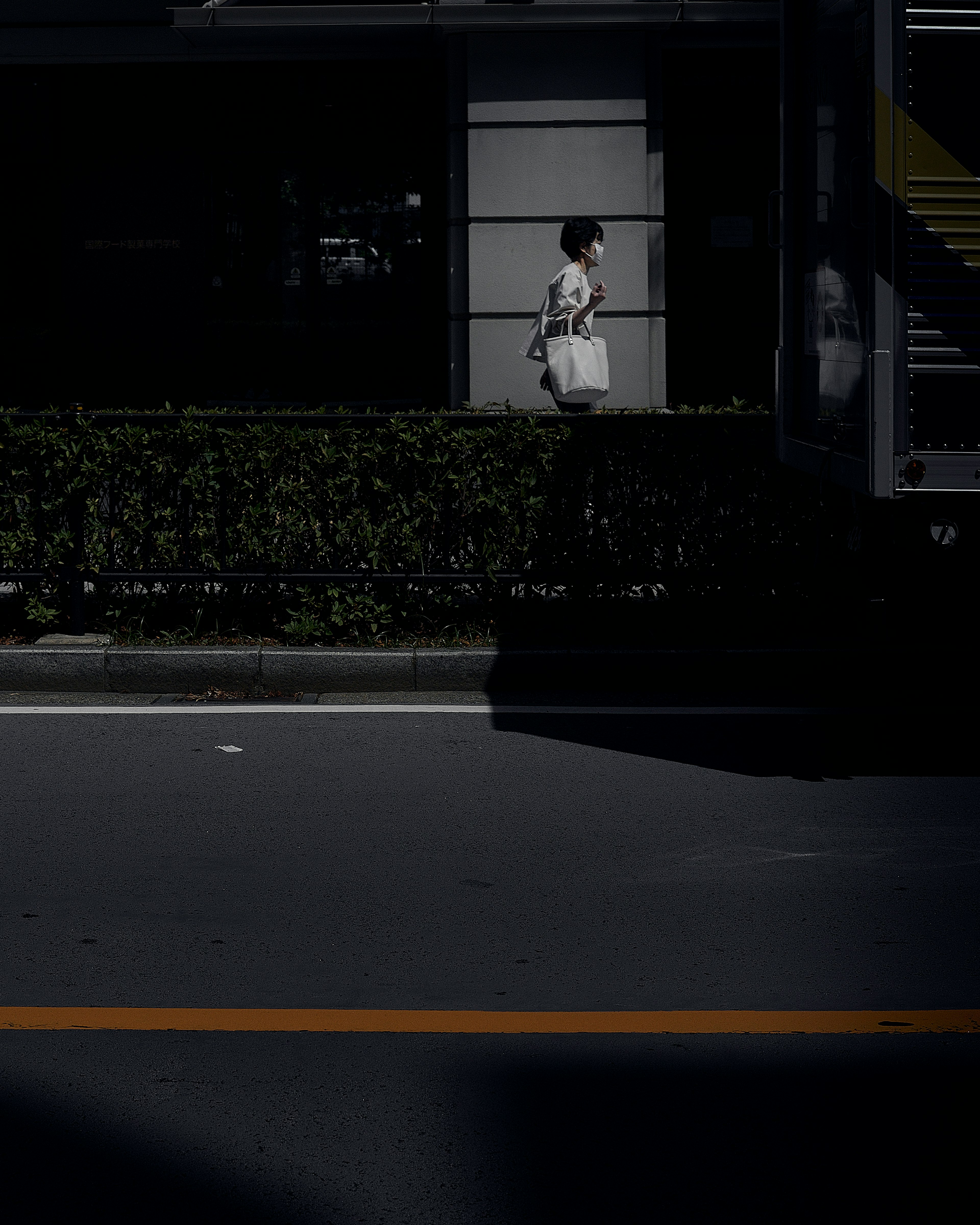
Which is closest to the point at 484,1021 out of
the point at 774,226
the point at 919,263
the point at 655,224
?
the point at 919,263

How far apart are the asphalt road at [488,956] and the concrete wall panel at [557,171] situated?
783cm

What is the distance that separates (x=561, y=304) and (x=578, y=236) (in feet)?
1.67

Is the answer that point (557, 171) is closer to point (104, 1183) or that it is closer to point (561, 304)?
point (561, 304)

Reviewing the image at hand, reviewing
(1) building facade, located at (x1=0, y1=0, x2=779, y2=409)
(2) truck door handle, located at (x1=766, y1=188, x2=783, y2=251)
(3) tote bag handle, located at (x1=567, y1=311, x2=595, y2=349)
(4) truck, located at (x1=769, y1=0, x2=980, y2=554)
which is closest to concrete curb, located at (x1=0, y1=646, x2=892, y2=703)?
(4) truck, located at (x1=769, y1=0, x2=980, y2=554)

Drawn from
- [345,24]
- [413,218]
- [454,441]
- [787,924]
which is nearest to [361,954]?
[787,924]

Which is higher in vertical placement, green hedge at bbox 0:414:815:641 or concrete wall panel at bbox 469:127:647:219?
concrete wall panel at bbox 469:127:647:219

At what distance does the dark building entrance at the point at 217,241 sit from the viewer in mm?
15859

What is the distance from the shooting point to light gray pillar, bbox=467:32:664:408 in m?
14.3

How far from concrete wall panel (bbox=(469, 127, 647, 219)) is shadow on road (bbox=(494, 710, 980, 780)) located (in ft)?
24.5

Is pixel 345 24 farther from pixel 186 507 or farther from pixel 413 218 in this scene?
pixel 186 507

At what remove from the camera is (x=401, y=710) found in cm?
783

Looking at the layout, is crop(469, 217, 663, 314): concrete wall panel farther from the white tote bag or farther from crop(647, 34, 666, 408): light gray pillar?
the white tote bag

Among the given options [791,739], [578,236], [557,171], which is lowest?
[791,739]

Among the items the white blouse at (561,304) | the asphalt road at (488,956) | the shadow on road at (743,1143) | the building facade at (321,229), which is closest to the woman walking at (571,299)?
the white blouse at (561,304)
